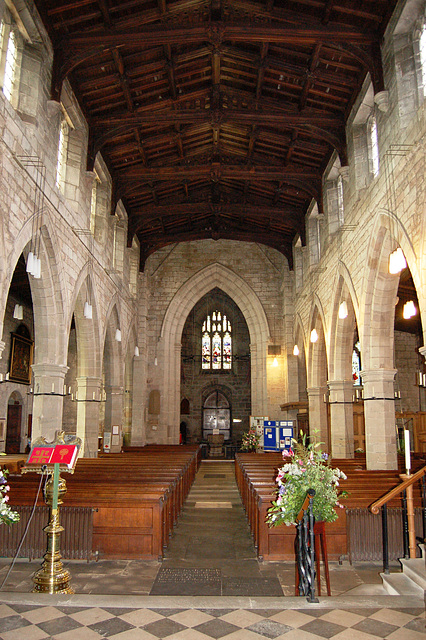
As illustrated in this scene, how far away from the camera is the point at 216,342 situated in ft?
90.5

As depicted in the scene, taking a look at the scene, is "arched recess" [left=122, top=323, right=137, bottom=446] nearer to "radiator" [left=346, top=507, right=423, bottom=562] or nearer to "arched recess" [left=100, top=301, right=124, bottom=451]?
"arched recess" [left=100, top=301, right=124, bottom=451]

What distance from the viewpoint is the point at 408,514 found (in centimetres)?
560

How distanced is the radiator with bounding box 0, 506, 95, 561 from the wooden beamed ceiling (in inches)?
285

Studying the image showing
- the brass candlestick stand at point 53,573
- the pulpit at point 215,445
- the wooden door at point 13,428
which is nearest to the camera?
the brass candlestick stand at point 53,573

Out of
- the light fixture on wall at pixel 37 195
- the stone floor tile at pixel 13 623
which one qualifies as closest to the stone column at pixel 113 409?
the light fixture on wall at pixel 37 195

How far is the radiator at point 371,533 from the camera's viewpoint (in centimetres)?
646

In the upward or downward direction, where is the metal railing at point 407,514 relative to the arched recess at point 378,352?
downward

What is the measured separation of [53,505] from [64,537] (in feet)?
5.59

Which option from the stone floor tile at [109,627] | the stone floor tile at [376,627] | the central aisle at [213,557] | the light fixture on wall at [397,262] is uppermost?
the light fixture on wall at [397,262]

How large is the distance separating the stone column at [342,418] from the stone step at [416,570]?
7.50 m

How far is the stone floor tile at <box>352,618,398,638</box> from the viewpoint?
12.1 ft

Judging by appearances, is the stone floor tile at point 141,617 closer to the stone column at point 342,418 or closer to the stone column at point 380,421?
the stone column at point 380,421

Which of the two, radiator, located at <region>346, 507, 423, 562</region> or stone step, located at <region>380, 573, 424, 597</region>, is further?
radiator, located at <region>346, 507, 423, 562</region>

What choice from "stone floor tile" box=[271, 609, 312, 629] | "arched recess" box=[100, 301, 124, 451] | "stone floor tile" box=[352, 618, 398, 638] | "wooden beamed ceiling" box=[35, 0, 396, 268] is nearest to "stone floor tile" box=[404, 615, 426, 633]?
"stone floor tile" box=[352, 618, 398, 638]
